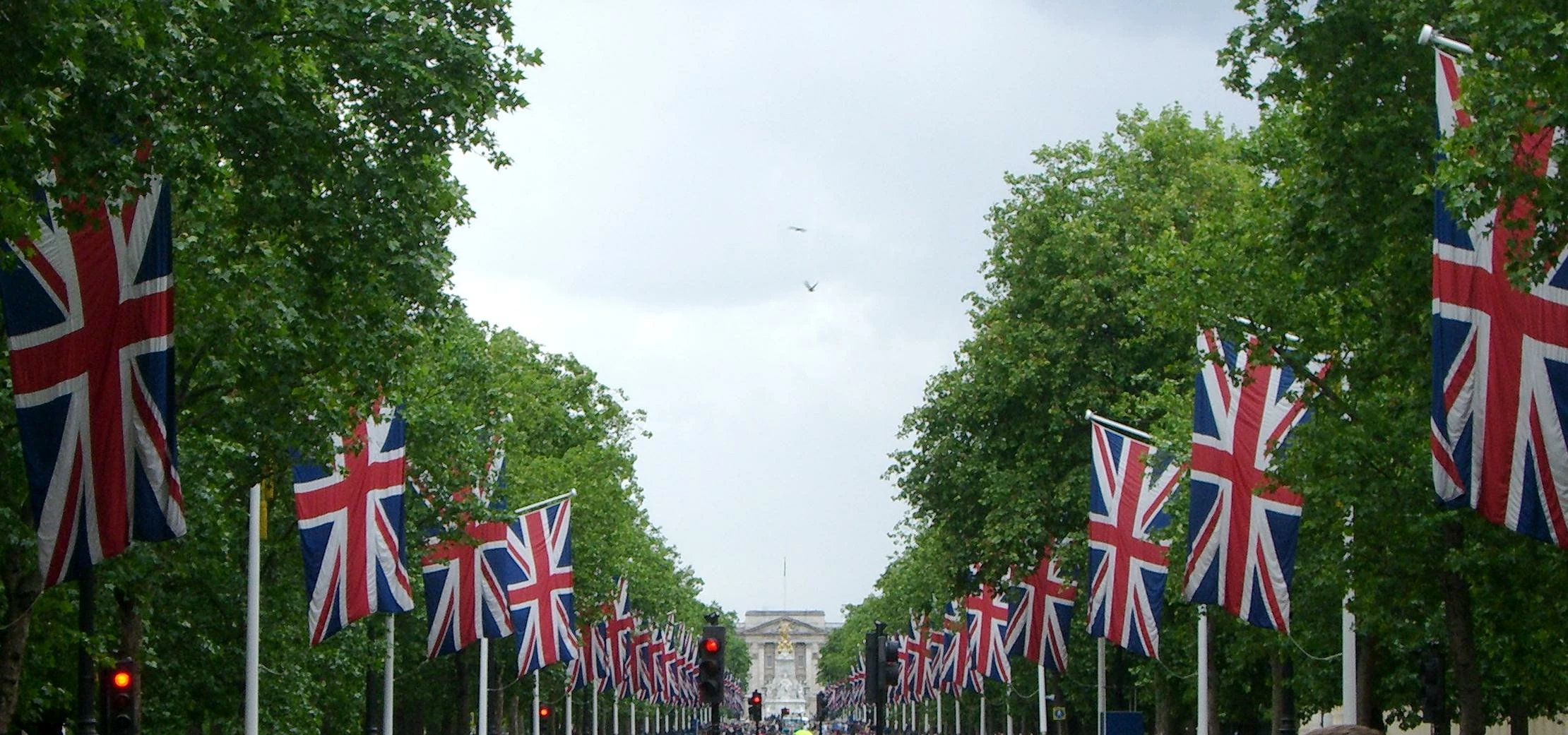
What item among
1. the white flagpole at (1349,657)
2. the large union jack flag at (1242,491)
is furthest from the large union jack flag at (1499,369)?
the white flagpole at (1349,657)

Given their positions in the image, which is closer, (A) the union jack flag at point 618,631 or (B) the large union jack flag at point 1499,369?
(B) the large union jack flag at point 1499,369

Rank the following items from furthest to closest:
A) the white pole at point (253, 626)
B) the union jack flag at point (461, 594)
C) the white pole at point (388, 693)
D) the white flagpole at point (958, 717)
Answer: the white flagpole at point (958, 717)
the white pole at point (388, 693)
the union jack flag at point (461, 594)
the white pole at point (253, 626)

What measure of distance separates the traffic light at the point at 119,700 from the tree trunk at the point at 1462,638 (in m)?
15.7

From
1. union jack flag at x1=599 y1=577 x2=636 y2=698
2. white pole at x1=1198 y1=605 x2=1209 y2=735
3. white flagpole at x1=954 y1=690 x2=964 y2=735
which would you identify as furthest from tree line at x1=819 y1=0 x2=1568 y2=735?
white flagpole at x1=954 y1=690 x2=964 y2=735

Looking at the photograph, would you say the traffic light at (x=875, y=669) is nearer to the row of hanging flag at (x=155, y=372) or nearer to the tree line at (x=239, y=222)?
the tree line at (x=239, y=222)

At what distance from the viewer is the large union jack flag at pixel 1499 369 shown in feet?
61.8

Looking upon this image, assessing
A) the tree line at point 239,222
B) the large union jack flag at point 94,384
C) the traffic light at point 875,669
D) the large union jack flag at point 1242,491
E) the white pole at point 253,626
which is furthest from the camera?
the white pole at point 253,626

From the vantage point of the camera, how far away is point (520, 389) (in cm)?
7406

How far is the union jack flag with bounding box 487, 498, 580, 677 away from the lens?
159 ft

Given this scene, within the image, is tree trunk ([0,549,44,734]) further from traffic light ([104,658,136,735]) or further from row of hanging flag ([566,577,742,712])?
row of hanging flag ([566,577,742,712])

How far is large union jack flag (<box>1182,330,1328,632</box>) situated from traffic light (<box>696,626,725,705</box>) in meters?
5.71

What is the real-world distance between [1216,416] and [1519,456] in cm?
1113

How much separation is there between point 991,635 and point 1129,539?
21.2 meters

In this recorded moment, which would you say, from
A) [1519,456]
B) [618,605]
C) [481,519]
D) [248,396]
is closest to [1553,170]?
[1519,456]
